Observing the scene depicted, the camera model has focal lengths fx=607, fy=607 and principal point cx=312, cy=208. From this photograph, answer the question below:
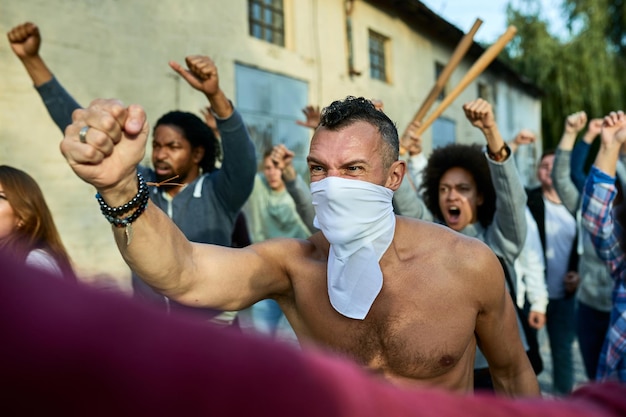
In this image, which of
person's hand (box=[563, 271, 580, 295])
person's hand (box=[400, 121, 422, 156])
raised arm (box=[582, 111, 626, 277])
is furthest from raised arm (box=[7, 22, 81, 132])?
person's hand (box=[563, 271, 580, 295])

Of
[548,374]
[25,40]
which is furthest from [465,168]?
[548,374]

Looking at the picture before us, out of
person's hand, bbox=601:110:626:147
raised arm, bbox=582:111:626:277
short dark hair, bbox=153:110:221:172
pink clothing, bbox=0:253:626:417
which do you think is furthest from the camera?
short dark hair, bbox=153:110:221:172

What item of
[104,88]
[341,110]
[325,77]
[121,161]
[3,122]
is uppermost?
[325,77]

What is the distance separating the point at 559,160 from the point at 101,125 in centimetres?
436

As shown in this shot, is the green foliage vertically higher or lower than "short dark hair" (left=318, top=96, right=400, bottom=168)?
higher

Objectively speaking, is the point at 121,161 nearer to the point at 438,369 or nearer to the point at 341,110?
the point at 341,110

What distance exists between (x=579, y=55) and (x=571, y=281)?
18.1m

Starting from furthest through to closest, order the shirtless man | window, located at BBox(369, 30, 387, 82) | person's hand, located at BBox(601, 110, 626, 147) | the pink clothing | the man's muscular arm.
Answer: window, located at BBox(369, 30, 387, 82) < person's hand, located at BBox(601, 110, 626, 147) < the man's muscular arm < the shirtless man < the pink clothing

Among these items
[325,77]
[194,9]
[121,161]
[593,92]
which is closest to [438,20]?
[325,77]

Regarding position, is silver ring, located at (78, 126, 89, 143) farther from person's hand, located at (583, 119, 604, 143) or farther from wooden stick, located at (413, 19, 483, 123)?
person's hand, located at (583, 119, 604, 143)

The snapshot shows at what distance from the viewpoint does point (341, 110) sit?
2.41 meters

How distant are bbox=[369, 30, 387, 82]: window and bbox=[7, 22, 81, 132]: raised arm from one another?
9374 mm

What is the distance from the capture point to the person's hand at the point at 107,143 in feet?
4.71

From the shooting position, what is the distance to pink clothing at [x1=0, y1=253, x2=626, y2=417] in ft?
1.46
